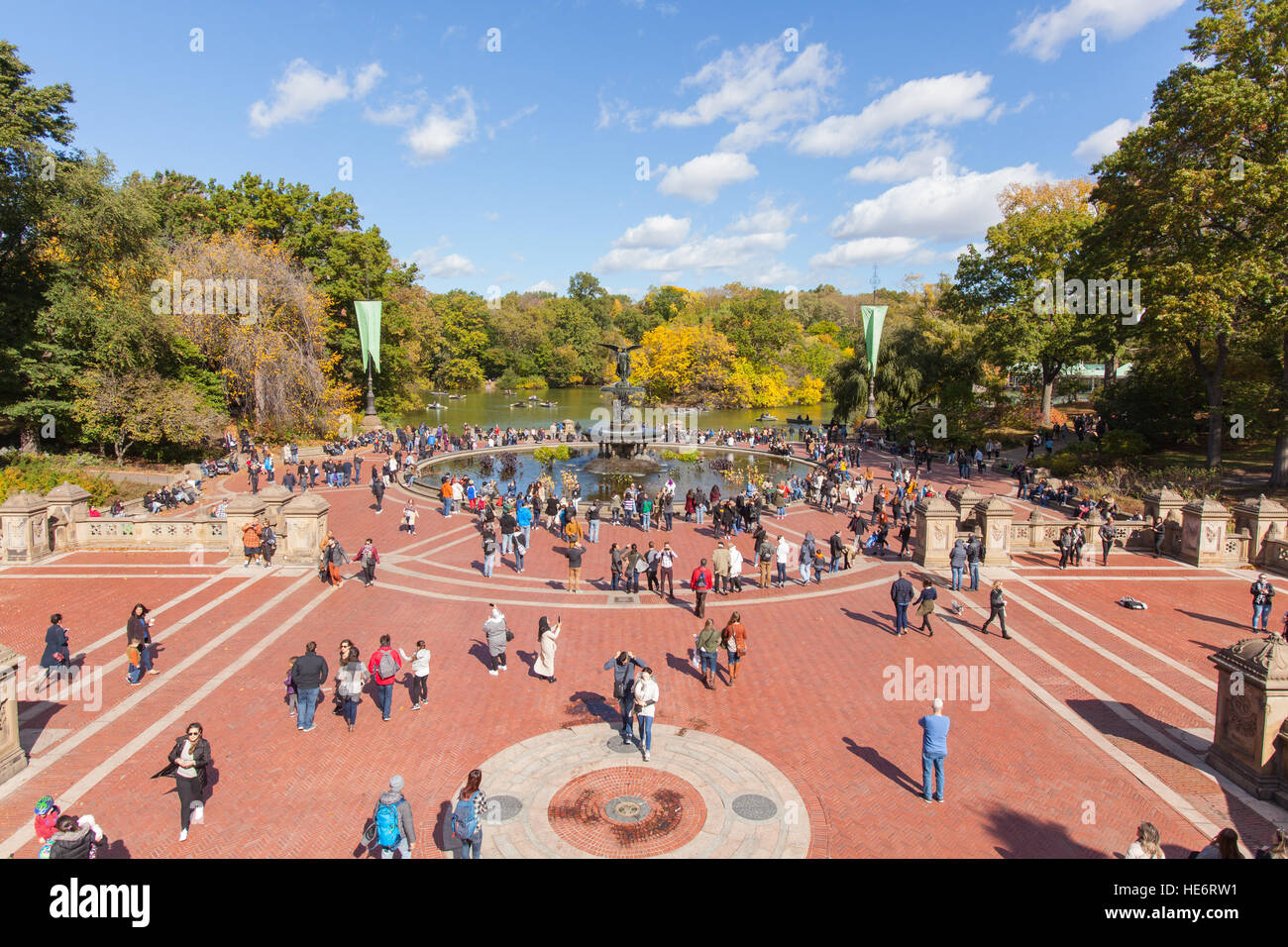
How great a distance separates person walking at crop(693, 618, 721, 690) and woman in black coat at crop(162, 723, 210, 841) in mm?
7177

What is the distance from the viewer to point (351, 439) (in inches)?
1556

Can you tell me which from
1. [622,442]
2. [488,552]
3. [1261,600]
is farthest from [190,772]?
[622,442]

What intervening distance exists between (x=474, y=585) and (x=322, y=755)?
8.10 meters

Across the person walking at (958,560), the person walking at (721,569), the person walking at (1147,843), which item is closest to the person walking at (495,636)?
the person walking at (721,569)

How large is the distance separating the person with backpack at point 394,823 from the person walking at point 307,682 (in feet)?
11.8

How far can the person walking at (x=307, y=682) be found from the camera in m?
10.4

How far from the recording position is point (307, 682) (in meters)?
10.4

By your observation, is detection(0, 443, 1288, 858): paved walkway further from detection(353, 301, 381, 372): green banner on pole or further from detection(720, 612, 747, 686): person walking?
detection(353, 301, 381, 372): green banner on pole

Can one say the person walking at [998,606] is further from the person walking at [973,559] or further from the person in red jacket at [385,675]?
the person in red jacket at [385,675]

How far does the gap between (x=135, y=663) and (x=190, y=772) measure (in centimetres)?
505

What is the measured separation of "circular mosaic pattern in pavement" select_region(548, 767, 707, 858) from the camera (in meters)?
8.16

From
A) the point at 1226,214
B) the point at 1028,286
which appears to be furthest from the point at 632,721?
the point at 1028,286

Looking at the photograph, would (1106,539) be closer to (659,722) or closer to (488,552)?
(659,722)
